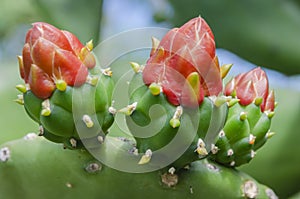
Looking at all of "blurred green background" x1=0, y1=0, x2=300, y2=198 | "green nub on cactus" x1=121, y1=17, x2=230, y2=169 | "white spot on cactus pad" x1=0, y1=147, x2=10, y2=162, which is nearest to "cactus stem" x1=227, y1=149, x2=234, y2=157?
"green nub on cactus" x1=121, y1=17, x2=230, y2=169

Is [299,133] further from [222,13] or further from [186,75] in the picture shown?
[186,75]

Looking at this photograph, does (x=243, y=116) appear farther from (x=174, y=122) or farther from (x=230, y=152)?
(x=174, y=122)

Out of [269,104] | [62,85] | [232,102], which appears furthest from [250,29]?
[62,85]

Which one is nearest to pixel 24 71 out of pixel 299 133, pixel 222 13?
pixel 299 133

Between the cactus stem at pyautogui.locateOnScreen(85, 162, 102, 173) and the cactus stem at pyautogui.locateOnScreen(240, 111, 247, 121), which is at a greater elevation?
the cactus stem at pyautogui.locateOnScreen(240, 111, 247, 121)

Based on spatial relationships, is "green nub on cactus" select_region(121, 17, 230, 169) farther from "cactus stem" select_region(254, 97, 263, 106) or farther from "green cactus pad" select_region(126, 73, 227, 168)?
"cactus stem" select_region(254, 97, 263, 106)
